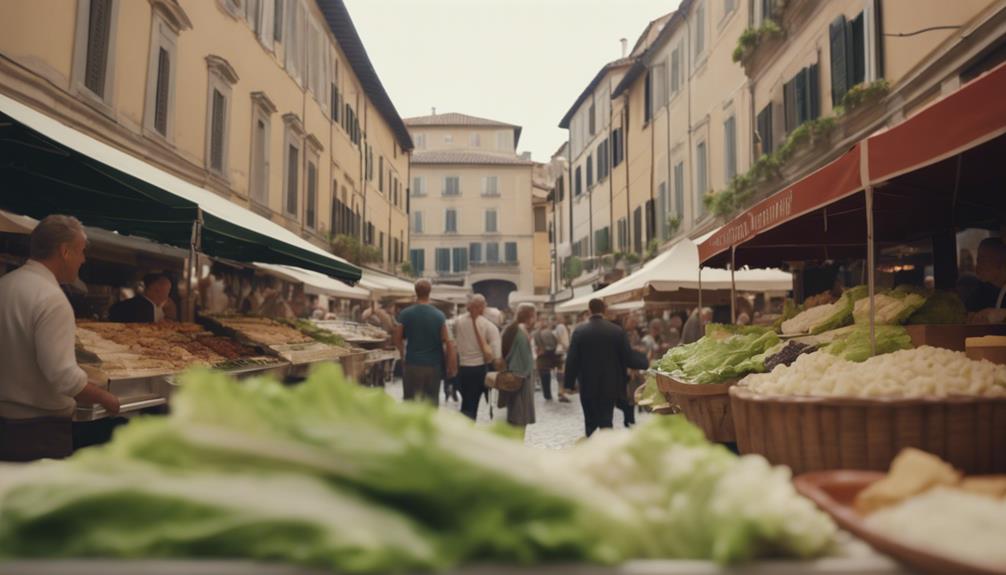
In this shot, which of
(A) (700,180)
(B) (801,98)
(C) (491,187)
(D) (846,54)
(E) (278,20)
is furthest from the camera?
(C) (491,187)

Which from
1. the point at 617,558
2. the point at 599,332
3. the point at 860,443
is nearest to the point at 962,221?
the point at 599,332

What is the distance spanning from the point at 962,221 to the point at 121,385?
6.61 metres

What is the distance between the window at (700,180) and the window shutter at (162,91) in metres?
13.2

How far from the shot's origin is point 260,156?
55.4 ft

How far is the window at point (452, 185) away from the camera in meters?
57.0

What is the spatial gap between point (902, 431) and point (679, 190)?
20.4 metres

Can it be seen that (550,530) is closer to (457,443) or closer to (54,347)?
(457,443)

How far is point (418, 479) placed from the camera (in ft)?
4.42

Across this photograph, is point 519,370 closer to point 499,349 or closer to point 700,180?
point 499,349

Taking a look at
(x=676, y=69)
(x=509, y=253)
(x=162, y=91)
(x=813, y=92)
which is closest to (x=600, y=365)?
(x=813, y=92)

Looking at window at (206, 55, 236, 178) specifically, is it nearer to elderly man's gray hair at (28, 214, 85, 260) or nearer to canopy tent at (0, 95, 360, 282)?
canopy tent at (0, 95, 360, 282)

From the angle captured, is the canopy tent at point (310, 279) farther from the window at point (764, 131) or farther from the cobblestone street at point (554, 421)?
the window at point (764, 131)

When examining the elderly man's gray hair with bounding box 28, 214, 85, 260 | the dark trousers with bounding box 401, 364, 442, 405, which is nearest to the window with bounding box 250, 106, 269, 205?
the dark trousers with bounding box 401, 364, 442, 405

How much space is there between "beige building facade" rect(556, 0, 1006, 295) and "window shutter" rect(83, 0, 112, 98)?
9501mm
